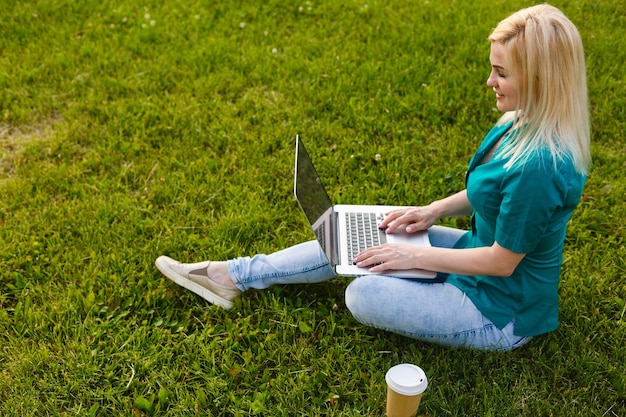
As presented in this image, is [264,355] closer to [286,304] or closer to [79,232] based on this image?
[286,304]

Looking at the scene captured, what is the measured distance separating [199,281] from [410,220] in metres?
1.10

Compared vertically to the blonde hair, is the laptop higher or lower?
lower

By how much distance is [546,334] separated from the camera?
10.3ft

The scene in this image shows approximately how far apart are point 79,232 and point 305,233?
129 cm

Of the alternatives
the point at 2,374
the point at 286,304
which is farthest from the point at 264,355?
the point at 2,374

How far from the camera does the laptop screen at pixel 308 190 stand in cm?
288

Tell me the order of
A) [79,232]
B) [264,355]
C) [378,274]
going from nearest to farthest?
[378,274] → [264,355] → [79,232]

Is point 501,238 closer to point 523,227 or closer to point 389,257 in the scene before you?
point 523,227

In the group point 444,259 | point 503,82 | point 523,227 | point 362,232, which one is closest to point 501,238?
point 523,227

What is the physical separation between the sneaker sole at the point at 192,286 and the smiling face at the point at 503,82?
5.38ft

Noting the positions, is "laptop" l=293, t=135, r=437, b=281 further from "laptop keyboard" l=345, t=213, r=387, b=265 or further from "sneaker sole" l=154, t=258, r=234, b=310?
"sneaker sole" l=154, t=258, r=234, b=310

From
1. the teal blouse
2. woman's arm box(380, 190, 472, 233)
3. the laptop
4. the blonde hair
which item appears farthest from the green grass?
the blonde hair

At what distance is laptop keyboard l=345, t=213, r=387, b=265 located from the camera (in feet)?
10.1

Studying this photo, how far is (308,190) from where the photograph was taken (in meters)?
3.04
